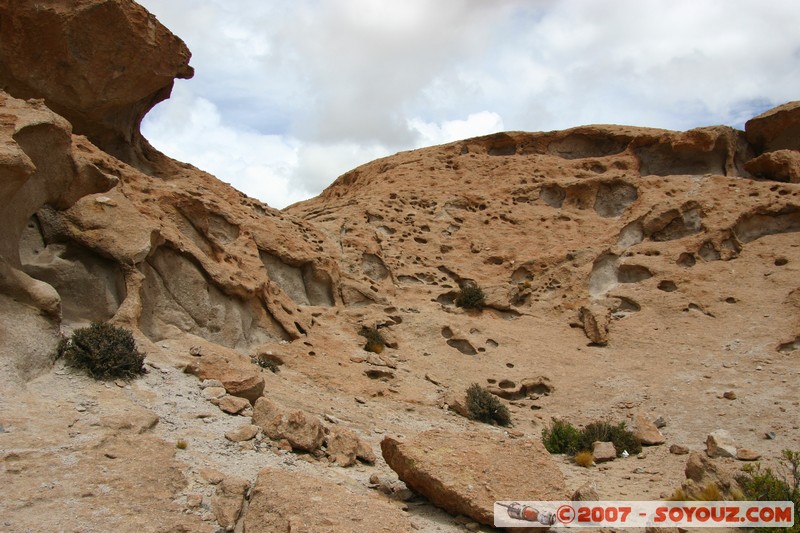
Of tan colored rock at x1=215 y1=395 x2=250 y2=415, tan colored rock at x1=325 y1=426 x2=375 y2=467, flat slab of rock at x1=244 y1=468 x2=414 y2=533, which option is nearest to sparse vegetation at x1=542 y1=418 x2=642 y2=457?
tan colored rock at x1=325 y1=426 x2=375 y2=467

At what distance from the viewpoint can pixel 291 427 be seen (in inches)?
278

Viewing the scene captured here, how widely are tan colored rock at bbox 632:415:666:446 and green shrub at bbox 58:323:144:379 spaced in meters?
8.17

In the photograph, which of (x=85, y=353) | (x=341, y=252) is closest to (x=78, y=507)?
(x=85, y=353)

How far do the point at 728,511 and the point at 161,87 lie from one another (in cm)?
1516

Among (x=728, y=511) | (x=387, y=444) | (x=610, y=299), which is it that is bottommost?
(x=728, y=511)

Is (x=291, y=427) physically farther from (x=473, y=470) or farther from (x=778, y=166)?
(x=778, y=166)

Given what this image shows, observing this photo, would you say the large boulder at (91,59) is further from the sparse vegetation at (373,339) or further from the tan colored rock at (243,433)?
the tan colored rock at (243,433)

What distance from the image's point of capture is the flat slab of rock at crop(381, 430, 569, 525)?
602 centimetres

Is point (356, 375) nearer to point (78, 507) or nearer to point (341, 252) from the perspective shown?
point (341, 252)

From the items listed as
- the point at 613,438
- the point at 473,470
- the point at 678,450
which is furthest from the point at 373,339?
the point at 473,470

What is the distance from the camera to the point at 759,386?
12.9m

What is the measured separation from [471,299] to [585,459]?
8383 millimetres

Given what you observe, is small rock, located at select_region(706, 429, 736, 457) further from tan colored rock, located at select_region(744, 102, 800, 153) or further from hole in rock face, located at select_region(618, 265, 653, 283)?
tan colored rock, located at select_region(744, 102, 800, 153)

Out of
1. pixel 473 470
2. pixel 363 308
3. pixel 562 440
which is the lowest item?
pixel 562 440
